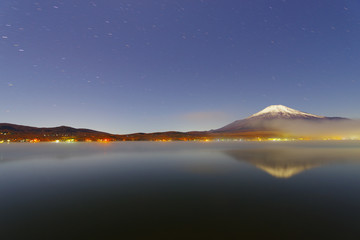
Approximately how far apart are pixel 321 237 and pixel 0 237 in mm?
14126

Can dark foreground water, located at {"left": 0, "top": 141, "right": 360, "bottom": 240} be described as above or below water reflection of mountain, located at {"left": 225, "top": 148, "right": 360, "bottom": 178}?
below

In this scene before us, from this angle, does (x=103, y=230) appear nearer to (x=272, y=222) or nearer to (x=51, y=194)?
(x=272, y=222)

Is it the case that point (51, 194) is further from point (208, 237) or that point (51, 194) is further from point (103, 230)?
point (208, 237)

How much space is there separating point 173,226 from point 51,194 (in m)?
12.1

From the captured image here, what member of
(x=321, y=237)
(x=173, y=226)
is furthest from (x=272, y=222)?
(x=173, y=226)

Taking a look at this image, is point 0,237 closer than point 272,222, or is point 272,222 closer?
point 0,237

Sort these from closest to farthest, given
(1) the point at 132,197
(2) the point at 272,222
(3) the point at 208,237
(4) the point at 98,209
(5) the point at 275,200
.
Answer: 1. (3) the point at 208,237
2. (2) the point at 272,222
3. (4) the point at 98,209
4. (5) the point at 275,200
5. (1) the point at 132,197

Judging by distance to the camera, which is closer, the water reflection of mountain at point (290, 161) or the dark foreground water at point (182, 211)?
the dark foreground water at point (182, 211)

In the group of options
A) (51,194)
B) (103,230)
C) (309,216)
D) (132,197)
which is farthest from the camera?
(51,194)

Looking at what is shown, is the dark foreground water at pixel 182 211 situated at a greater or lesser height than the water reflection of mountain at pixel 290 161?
lesser

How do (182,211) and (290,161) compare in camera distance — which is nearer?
(182,211)

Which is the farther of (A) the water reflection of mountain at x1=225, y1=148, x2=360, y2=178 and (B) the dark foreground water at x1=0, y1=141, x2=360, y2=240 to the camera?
(A) the water reflection of mountain at x1=225, y1=148, x2=360, y2=178

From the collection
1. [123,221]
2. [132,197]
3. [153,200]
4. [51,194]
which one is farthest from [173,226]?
[51,194]

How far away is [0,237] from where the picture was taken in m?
8.64
